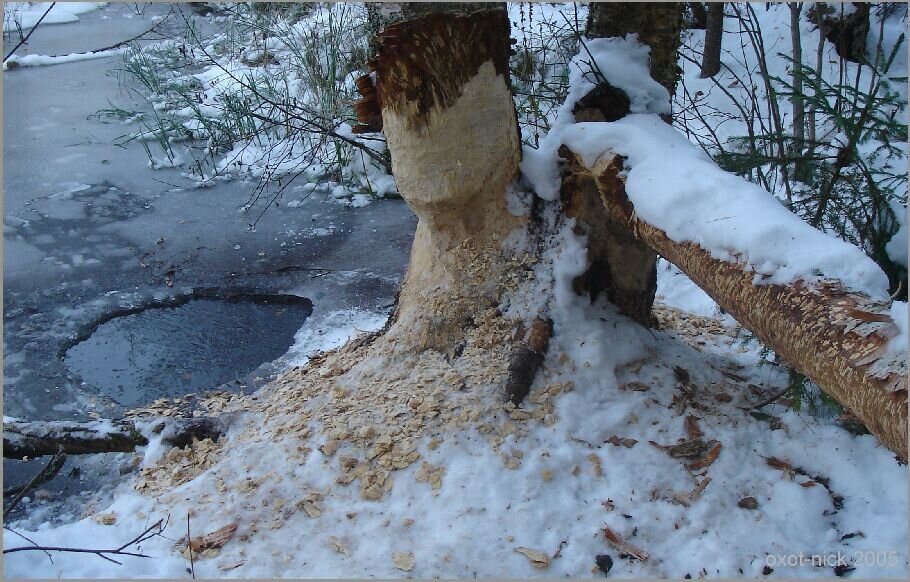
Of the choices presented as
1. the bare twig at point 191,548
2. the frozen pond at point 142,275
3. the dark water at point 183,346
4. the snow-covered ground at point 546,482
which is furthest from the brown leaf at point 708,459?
the dark water at point 183,346

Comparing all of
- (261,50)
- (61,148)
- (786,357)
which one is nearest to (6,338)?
(61,148)

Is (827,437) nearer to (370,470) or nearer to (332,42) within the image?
(370,470)

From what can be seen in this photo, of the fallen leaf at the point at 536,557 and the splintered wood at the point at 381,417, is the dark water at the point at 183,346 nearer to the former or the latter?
the splintered wood at the point at 381,417

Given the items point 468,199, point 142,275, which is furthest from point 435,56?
Answer: point 142,275

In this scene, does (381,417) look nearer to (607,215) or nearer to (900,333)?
(607,215)

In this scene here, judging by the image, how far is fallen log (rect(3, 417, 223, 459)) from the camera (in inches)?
106

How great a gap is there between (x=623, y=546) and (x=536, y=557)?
0.26 metres

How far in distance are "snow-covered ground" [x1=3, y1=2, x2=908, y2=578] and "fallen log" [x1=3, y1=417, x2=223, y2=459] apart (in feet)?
0.25

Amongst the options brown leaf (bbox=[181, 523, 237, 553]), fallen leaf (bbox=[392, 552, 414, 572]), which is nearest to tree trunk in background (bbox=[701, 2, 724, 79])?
fallen leaf (bbox=[392, 552, 414, 572])

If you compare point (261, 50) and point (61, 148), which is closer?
point (61, 148)

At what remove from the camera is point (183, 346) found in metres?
4.03

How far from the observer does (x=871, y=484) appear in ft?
7.28

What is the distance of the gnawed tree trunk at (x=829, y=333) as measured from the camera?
52.1 inches

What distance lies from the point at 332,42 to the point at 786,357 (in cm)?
572
